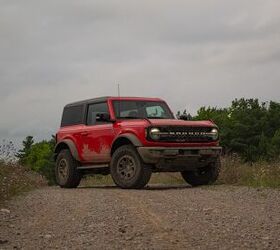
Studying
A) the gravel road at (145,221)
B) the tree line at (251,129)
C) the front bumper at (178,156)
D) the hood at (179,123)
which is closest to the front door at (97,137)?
the hood at (179,123)

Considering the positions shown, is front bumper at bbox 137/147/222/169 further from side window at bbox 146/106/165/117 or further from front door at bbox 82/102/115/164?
side window at bbox 146/106/165/117

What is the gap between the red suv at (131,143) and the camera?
12492 millimetres

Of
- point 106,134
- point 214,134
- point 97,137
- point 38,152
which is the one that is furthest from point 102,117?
point 38,152

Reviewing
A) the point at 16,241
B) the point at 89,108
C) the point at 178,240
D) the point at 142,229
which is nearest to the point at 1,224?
the point at 16,241

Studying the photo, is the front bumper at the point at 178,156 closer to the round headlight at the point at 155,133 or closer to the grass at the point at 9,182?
the round headlight at the point at 155,133

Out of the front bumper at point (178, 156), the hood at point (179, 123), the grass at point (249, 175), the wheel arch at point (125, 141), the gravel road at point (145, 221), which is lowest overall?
the grass at point (249, 175)

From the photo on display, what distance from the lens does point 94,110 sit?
48.1 feet

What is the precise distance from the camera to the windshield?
13.9 meters

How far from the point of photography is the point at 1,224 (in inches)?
310

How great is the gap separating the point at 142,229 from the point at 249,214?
188 cm

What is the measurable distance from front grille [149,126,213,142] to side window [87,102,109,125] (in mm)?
2018

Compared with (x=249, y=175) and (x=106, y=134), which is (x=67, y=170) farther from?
(x=249, y=175)

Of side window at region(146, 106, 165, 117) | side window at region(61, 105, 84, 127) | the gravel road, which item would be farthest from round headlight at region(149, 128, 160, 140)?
side window at region(61, 105, 84, 127)

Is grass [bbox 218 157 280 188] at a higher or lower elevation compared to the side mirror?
lower
